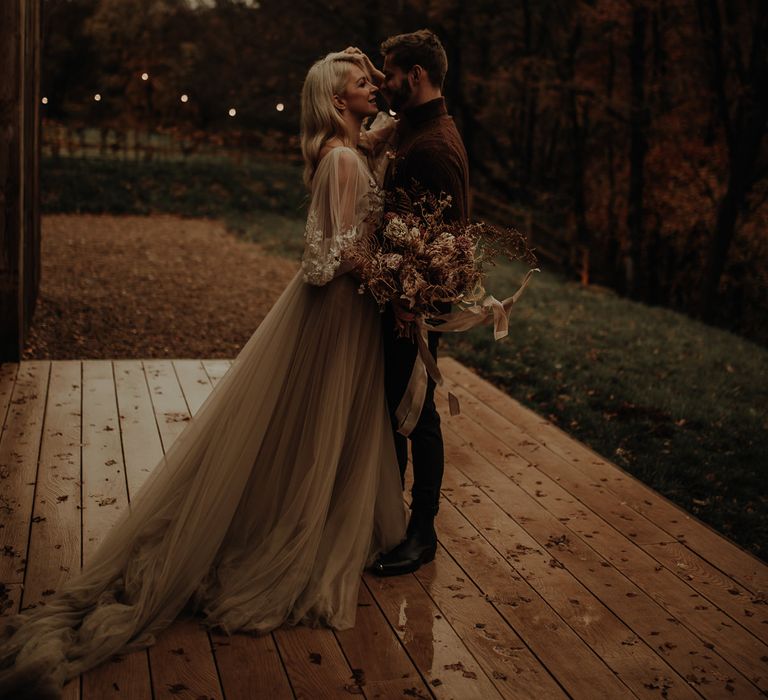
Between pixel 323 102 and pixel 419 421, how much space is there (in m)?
1.30

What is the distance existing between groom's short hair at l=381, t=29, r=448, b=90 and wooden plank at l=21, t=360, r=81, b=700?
2347mm

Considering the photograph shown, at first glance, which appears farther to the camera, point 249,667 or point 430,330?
point 430,330

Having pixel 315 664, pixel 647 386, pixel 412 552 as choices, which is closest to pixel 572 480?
pixel 412 552

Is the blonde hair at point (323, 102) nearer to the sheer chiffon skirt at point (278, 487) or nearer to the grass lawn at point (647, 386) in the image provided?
the grass lawn at point (647, 386)

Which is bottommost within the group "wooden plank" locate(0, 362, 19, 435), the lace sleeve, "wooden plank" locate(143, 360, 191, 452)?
"wooden plank" locate(143, 360, 191, 452)

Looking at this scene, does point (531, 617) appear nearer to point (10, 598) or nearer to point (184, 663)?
point (184, 663)

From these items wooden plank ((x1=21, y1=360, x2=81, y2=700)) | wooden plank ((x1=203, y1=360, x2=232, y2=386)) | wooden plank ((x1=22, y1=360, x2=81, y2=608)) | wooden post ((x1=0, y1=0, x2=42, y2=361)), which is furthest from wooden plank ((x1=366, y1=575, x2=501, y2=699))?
wooden post ((x1=0, y1=0, x2=42, y2=361))

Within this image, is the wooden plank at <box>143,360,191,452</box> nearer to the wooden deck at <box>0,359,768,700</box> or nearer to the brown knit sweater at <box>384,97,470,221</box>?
the wooden deck at <box>0,359,768,700</box>

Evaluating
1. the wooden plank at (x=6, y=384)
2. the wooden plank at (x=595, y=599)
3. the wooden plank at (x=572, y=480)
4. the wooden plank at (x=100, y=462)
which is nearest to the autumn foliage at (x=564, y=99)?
the wooden plank at (x=572, y=480)

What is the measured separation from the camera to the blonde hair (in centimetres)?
321

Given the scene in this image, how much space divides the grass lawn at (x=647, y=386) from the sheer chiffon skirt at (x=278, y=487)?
1.97 ft

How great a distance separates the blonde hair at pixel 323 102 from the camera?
126 inches

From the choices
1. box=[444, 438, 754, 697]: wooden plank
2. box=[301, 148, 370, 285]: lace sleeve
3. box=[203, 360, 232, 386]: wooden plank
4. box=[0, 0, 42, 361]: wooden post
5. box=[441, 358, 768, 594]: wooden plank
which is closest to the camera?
box=[444, 438, 754, 697]: wooden plank

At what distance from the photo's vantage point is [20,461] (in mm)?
4445
